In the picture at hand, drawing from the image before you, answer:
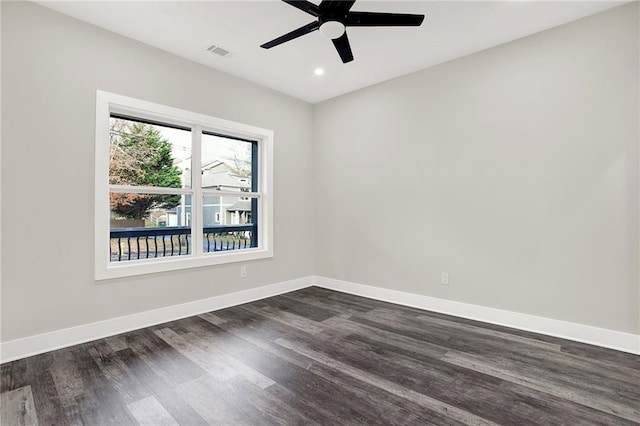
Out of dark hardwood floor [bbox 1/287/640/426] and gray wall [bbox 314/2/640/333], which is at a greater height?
gray wall [bbox 314/2/640/333]

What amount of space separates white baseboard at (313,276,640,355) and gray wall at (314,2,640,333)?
0.22 ft

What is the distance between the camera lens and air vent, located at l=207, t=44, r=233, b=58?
3.27 m

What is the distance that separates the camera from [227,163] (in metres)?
4.14

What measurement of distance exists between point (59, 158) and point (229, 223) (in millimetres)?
1887

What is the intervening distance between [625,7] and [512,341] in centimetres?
293

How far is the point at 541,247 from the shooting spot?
3.02 metres

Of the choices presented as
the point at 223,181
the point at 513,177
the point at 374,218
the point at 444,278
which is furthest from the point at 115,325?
the point at 513,177

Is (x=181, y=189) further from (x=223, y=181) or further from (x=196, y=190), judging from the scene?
(x=223, y=181)

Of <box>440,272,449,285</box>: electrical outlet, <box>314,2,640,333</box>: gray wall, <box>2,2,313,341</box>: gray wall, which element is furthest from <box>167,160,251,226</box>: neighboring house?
<box>440,272,449,285</box>: electrical outlet

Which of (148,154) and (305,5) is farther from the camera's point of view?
(148,154)

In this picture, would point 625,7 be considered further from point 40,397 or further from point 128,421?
point 40,397

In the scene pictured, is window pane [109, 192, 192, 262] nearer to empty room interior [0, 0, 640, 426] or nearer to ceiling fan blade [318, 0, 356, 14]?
empty room interior [0, 0, 640, 426]

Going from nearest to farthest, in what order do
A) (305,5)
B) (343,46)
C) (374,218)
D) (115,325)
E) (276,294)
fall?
(305,5) → (343,46) → (115,325) → (374,218) → (276,294)

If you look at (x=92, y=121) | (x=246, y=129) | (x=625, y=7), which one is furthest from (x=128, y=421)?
(x=625, y=7)
